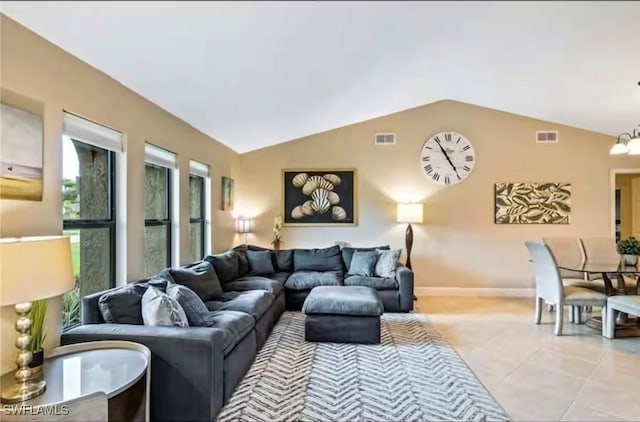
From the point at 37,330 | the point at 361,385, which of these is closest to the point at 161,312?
the point at 37,330

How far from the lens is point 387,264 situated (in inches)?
215

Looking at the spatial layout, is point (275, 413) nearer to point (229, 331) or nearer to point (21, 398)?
point (229, 331)

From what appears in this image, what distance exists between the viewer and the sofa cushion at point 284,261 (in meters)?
5.84

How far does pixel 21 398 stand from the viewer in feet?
5.98

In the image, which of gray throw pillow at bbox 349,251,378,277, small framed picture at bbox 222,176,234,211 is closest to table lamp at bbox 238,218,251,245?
small framed picture at bbox 222,176,234,211

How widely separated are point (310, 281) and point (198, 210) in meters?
1.77

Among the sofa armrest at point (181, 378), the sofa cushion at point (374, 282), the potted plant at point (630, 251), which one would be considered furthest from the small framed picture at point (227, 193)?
the potted plant at point (630, 251)

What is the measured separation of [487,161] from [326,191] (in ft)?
8.67

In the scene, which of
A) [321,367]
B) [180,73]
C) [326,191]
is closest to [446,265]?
[326,191]

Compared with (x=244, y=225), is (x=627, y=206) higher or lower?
higher

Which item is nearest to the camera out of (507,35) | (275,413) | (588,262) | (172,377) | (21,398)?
(21,398)

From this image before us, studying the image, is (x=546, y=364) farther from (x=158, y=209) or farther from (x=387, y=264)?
(x=158, y=209)

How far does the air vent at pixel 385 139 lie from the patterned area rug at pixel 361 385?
3.44 meters

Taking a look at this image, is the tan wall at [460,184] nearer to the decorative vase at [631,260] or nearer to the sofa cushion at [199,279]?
the decorative vase at [631,260]
